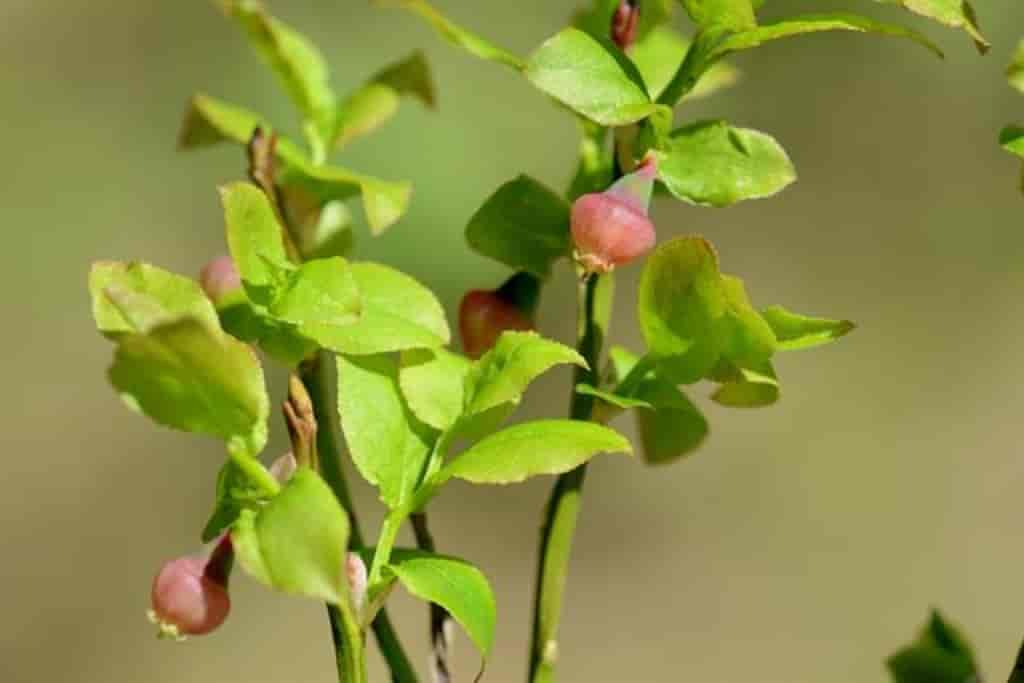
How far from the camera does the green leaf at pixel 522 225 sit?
0.57m

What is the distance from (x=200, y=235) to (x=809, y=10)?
125 centimetres

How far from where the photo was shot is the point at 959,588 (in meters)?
2.81

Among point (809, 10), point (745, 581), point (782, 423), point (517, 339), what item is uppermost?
point (517, 339)

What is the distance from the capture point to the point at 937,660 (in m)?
0.62

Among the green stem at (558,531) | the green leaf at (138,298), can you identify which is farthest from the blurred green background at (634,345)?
the green leaf at (138,298)

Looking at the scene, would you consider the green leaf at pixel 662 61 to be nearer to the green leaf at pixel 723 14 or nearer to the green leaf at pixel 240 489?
the green leaf at pixel 723 14

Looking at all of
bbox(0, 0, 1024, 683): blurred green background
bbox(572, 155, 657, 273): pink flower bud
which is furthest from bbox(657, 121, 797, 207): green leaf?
bbox(0, 0, 1024, 683): blurred green background

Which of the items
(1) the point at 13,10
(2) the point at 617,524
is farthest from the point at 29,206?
(2) the point at 617,524

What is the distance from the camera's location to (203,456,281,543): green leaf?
1.56 ft

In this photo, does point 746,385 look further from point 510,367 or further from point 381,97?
point 381,97

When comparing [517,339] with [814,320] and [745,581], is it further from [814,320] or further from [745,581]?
[745,581]

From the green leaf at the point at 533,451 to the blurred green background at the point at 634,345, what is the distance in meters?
2.09

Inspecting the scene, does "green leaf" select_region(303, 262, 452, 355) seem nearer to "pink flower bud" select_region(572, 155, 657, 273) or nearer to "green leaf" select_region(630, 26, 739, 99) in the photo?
"pink flower bud" select_region(572, 155, 657, 273)

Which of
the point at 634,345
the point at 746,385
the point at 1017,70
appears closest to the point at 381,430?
the point at 746,385
